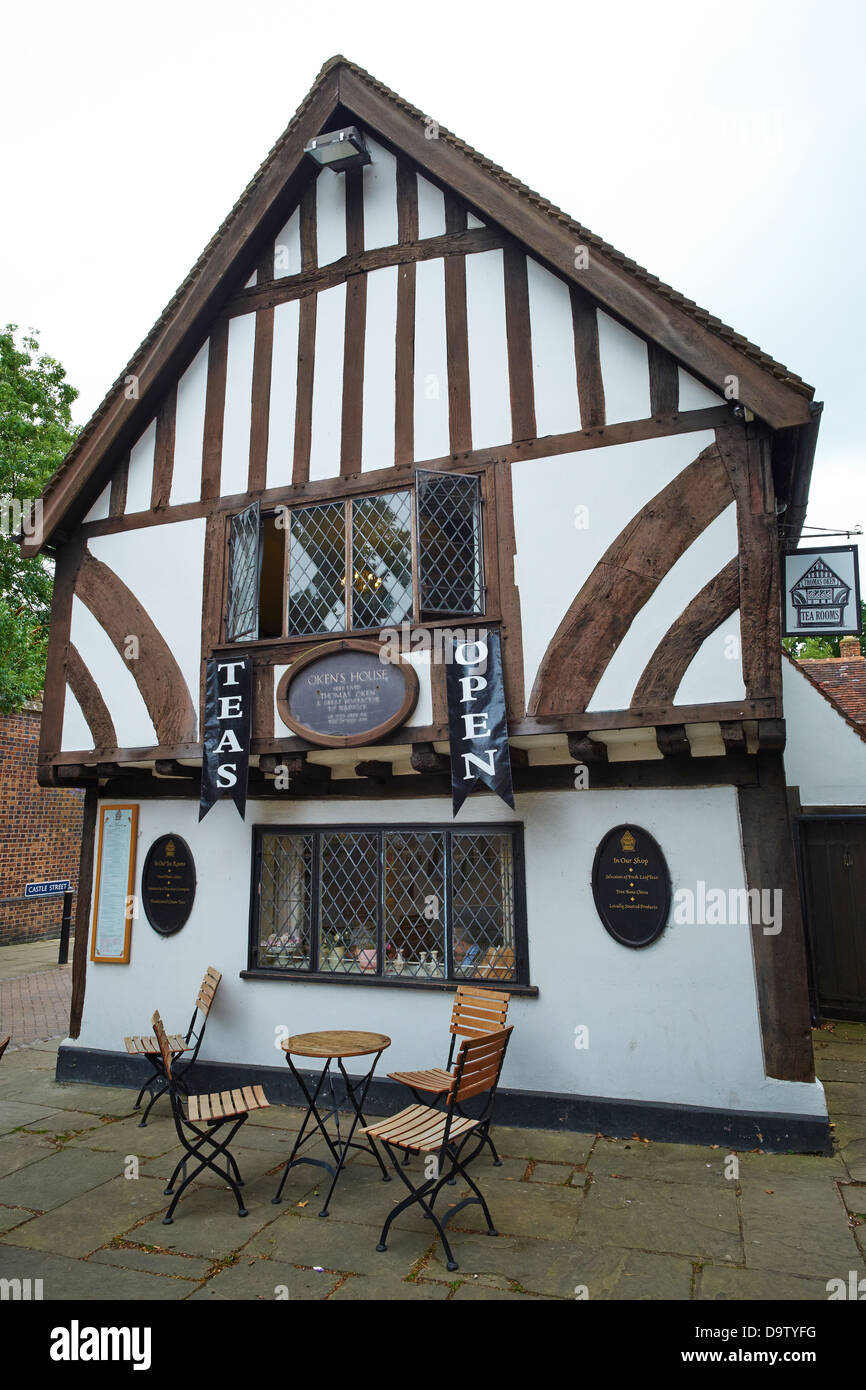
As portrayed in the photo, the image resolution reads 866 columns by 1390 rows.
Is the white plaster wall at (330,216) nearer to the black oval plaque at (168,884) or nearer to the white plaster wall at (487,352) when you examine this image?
the white plaster wall at (487,352)

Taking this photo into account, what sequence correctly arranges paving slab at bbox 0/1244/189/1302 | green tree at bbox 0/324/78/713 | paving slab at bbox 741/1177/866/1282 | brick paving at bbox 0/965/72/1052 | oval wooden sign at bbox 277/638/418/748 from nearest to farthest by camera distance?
paving slab at bbox 0/1244/189/1302, paving slab at bbox 741/1177/866/1282, oval wooden sign at bbox 277/638/418/748, brick paving at bbox 0/965/72/1052, green tree at bbox 0/324/78/713

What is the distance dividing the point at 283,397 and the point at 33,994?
8447 mm

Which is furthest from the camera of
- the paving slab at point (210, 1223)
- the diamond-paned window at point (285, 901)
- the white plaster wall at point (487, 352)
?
the diamond-paned window at point (285, 901)

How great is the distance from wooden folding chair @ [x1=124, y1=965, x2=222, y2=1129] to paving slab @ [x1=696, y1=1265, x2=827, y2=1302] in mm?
3979

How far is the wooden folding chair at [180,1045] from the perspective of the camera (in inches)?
253

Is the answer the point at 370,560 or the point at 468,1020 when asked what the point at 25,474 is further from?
the point at 468,1020

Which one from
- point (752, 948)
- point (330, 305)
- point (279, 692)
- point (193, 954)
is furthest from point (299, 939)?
point (330, 305)

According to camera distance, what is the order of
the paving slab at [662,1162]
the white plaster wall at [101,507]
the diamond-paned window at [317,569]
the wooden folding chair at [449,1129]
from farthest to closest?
1. the white plaster wall at [101,507]
2. the diamond-paned window at [317,569]
3. the paving slab at [662,1162]
4. the wooden folding chair at [449,1129]

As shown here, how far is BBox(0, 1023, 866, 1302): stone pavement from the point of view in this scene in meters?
3.84

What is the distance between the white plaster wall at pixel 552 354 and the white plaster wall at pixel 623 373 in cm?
23

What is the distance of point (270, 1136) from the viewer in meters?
5.94

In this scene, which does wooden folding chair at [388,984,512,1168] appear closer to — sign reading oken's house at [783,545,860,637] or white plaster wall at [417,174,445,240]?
sign reading oken's house at [783,545,860,637]

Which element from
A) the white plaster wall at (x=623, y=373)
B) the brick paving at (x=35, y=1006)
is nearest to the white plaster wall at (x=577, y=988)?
the white plaster wall at (x=623, y=373)

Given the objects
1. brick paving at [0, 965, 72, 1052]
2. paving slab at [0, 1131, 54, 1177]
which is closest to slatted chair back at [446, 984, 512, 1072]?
paving slab at [0, 1131, 54, 1177]
